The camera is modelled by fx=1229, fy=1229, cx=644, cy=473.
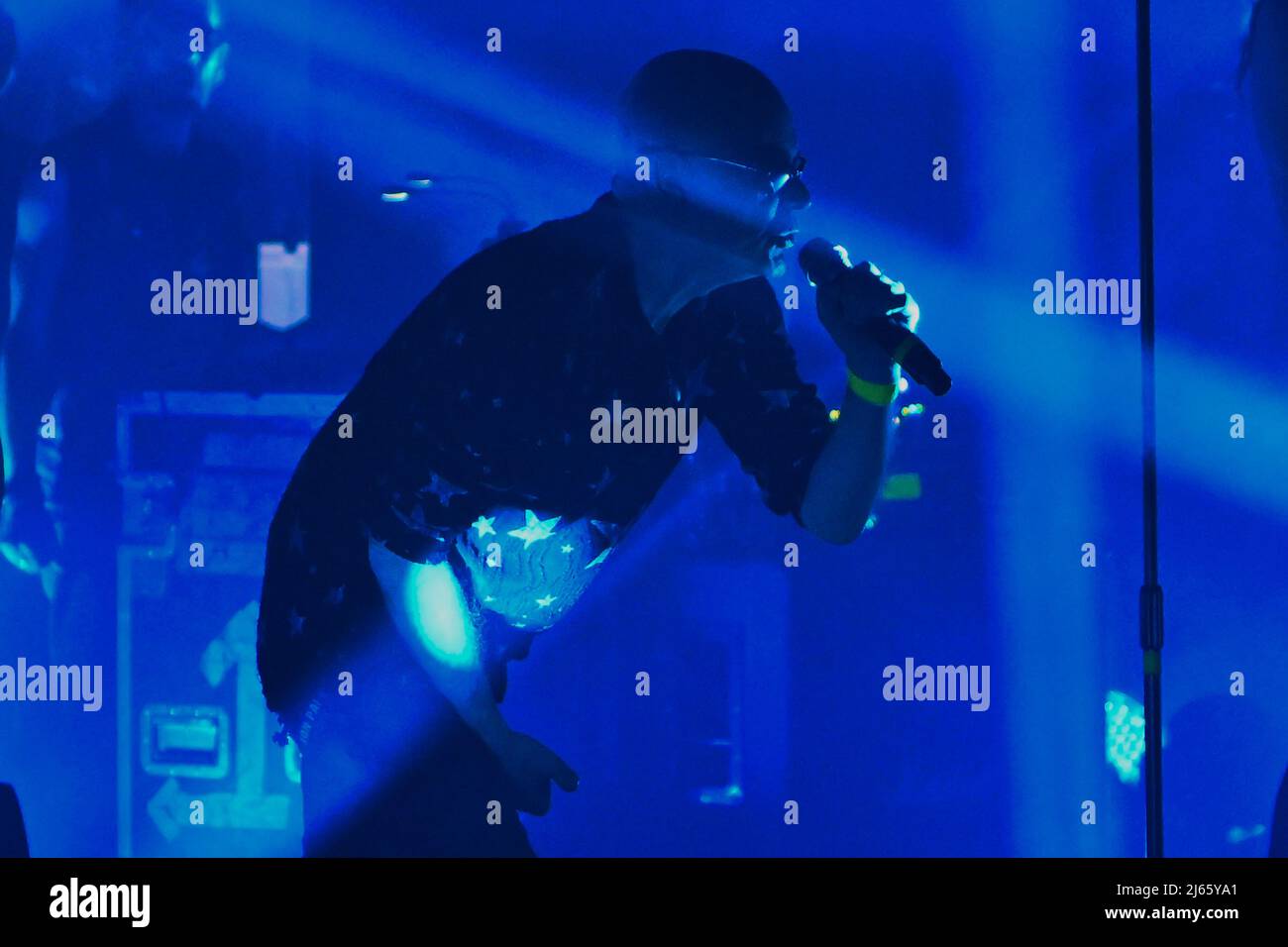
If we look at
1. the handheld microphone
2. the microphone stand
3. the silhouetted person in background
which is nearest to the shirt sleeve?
the handheld microphone

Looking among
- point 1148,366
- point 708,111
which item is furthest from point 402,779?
point 1148,366

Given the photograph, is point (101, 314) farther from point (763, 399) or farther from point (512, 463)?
point (763, 399)

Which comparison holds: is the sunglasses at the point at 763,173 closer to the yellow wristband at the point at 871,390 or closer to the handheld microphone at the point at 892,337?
the handheld microphone at the point at 892,337

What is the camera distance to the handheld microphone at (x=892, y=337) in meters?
1.61

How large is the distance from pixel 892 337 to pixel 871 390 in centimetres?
17

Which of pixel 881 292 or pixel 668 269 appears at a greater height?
pixel 668 269

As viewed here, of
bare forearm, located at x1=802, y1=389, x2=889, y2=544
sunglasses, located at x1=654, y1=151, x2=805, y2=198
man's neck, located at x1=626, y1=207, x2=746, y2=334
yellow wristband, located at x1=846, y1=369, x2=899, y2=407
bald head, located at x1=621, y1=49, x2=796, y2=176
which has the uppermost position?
bald head, located at x1=621, y1=49, x2=796, y2=176

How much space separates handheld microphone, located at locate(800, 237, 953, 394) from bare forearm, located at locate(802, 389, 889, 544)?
11 centimetres

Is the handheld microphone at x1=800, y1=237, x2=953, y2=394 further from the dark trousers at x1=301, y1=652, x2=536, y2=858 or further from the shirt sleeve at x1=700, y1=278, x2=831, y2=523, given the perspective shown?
the dark trousers at x1=301, y1=652, x2=536, y2=858

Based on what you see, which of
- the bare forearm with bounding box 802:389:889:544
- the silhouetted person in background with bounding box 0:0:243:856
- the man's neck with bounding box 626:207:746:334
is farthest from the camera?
the silhouetted person in background with bounding box 0:0:243:856

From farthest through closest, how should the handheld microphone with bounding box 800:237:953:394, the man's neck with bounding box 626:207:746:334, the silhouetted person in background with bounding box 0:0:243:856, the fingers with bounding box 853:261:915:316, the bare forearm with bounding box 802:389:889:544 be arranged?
the silhouetted person in background with bounding box 0:0:243:856 → the man's neck with bounding box 626:207:746:334 → the bare forearm with bounding box 802:389:889:544 → the fingers with bounding box 853:261:915:316 → the handheld microphone with bounding box 800:237:953:394

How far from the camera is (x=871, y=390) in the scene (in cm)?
188

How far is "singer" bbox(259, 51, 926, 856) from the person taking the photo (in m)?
1.97
